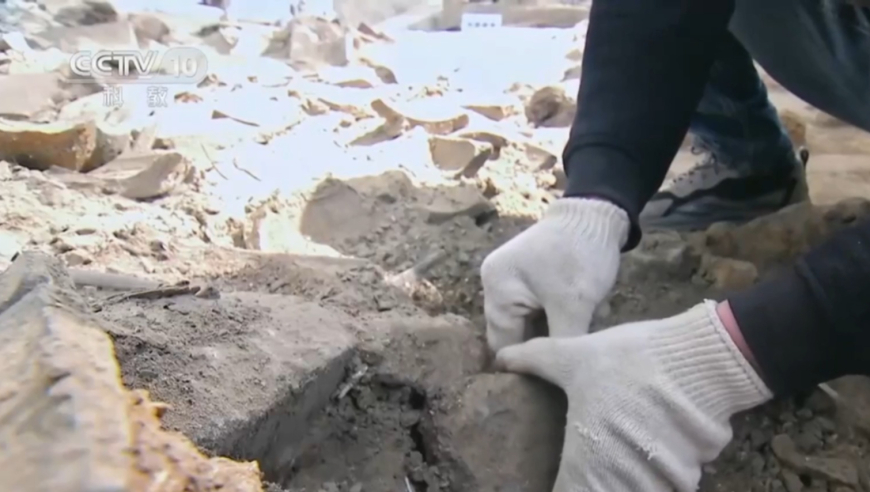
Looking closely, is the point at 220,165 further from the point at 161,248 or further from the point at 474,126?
the point at 474,126

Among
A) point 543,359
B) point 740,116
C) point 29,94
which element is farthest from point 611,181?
point 29,94

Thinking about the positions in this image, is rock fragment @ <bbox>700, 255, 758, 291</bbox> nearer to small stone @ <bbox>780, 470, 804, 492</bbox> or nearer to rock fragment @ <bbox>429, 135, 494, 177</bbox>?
small stone @ <bbox>780, 470, 804, 492</bbox>

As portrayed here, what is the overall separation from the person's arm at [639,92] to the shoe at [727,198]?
51 cm

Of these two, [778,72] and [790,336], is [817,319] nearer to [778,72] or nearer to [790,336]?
[790,336]

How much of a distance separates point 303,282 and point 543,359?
0.48 meters

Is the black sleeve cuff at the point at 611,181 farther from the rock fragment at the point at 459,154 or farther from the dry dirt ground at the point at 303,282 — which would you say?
the rock fragment at the point at 459,154

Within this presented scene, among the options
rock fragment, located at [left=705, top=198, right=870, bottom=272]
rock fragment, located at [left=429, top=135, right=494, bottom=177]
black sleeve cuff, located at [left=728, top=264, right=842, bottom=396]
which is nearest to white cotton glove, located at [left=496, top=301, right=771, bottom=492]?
black sleeve cuff, located at [left=728, top=264, right=842, bottom=396]

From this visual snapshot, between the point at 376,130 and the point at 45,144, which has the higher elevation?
the point at 45,144

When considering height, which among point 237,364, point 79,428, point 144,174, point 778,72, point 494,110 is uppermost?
point 79,428

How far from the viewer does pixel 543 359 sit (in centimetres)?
106

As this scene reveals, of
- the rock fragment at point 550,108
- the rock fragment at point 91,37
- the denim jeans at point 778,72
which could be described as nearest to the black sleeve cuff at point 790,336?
the denim jeans at point 778,72

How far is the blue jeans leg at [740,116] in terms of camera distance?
1738mm

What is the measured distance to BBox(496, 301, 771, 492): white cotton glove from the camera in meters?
0.94

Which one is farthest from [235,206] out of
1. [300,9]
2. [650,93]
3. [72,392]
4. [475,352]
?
[300,9]
